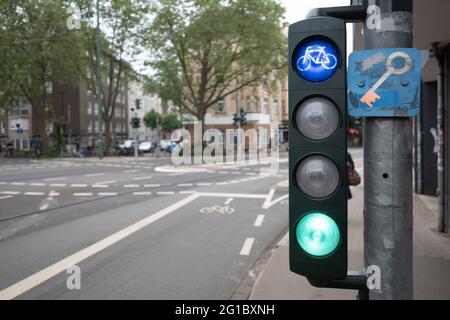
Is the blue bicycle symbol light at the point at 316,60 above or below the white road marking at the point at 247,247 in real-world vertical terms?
above

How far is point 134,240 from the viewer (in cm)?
731

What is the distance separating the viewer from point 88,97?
208 ft

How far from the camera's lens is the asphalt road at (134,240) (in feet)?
16.3

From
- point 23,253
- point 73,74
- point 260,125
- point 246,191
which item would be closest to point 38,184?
point 246,191

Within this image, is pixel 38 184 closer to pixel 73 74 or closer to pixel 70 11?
pixel 70 11

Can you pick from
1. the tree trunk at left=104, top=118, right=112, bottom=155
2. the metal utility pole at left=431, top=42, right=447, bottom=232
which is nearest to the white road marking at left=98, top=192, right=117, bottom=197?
the metal utility pole at left=431, top=42, right=447, bottom=232

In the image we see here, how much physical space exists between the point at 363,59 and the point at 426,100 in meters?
11.9

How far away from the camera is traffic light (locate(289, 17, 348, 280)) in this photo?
160 cm

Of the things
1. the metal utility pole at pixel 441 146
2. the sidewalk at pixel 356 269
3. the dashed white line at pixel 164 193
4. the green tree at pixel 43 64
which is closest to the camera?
the sidewalk at pixel 356 269

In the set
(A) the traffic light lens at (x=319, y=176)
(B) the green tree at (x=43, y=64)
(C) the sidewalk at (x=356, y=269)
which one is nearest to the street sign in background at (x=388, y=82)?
(A) the traffic light lens at (x=319, y=176)

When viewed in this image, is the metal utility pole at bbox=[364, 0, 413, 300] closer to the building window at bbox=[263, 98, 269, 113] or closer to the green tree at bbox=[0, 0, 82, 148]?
the green tree at bbox=[0, 0, 82, 148]

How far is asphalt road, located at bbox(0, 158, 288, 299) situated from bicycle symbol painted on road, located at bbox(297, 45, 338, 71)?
11.7ft

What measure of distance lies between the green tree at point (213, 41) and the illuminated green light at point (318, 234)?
29960 millimetres

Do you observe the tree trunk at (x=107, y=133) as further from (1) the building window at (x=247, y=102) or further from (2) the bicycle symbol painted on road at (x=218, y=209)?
(2) the bicycle symbol painted on road at (x=218, y=209)
